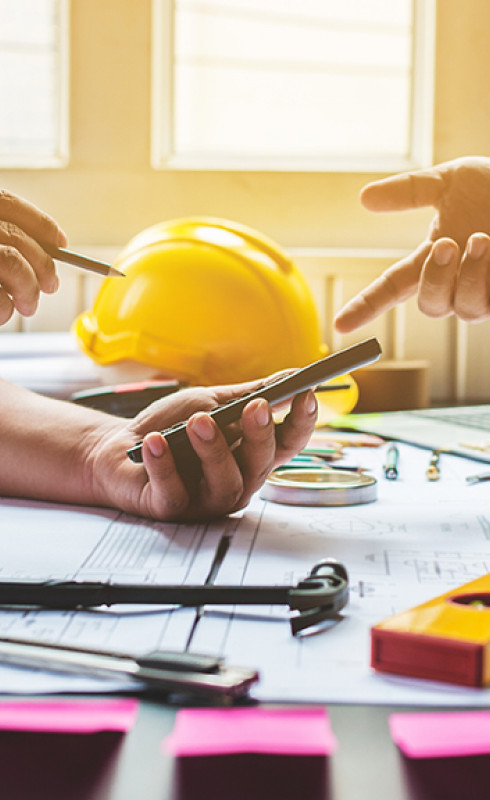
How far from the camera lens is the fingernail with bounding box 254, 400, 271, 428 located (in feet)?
1.53

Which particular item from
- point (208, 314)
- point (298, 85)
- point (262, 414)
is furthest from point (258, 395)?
point (298, 85)

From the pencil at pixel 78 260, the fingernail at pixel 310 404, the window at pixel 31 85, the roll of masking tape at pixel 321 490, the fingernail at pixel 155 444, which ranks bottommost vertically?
the roll of masking tape at pixel 321 490

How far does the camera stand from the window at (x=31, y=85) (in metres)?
1.66

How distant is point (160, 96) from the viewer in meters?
1.65

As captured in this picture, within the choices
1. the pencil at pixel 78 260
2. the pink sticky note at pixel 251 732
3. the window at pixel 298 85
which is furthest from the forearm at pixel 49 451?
the window at pixel 298 85

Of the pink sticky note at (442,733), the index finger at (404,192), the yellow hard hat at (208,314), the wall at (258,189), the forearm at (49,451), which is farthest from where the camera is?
the wall at (258,189)

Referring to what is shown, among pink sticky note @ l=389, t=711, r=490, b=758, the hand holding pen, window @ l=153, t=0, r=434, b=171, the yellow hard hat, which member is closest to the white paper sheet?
pink sticky note @ l=389, t=711, r=490, b=758

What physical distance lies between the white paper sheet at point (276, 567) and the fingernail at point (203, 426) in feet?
0.19

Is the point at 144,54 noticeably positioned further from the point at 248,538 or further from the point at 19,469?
the point at 248,538

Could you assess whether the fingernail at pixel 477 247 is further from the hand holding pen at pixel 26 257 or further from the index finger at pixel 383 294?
the hand holding pen at pixel 26 257

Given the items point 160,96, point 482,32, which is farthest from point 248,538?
point 482,32

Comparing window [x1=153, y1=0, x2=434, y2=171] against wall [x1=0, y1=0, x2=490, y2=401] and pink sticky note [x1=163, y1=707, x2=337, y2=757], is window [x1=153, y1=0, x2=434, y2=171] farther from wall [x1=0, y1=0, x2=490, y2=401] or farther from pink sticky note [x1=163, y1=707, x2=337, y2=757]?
pink sticky note [x1=163, y1=707, x2=337, y2=757]

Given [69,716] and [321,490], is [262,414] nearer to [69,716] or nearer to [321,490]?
[321,490]

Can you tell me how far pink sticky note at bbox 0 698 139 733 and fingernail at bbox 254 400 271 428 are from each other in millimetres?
246
